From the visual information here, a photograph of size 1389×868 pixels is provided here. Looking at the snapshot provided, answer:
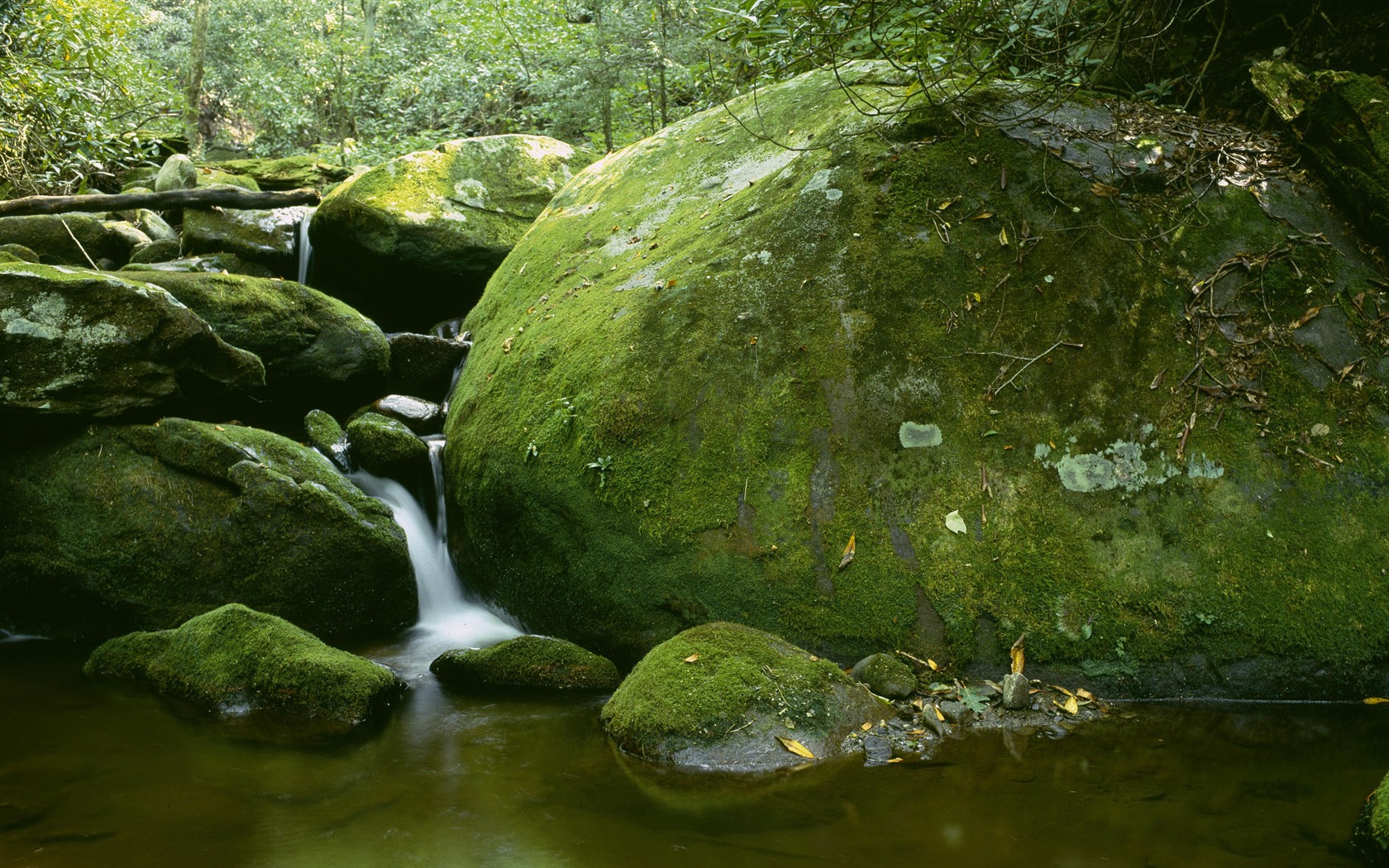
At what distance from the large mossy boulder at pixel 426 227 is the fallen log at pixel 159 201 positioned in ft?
1.85

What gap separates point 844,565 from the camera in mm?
4438

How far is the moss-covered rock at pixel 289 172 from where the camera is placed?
15000 millimetres

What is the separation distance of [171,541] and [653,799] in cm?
387

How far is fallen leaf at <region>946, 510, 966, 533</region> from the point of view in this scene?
14.4 ft

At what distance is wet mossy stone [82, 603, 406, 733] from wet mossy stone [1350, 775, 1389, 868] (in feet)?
12.6

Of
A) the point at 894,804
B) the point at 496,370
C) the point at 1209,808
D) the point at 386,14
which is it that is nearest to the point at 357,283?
the point at 496,370

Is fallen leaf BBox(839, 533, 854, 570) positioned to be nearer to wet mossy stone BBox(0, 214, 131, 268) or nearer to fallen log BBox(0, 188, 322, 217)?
fallen log BBox(0, 188, 322, 217)

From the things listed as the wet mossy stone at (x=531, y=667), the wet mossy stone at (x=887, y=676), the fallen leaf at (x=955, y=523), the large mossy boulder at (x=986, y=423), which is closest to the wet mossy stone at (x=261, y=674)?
the wet mossy stone at (x=531, y=667)

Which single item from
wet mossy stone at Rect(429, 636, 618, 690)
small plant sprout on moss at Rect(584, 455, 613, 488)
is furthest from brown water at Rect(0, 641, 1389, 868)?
small plant sprout on moss at Rect(584, 455, 613, 488)

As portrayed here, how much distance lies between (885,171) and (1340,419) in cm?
271

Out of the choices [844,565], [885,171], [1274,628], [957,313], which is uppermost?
[885,171]

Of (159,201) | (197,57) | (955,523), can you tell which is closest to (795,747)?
(955,523)

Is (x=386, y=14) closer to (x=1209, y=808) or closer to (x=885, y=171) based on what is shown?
(x=885, y=171)

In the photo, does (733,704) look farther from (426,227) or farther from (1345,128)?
(426,227)
